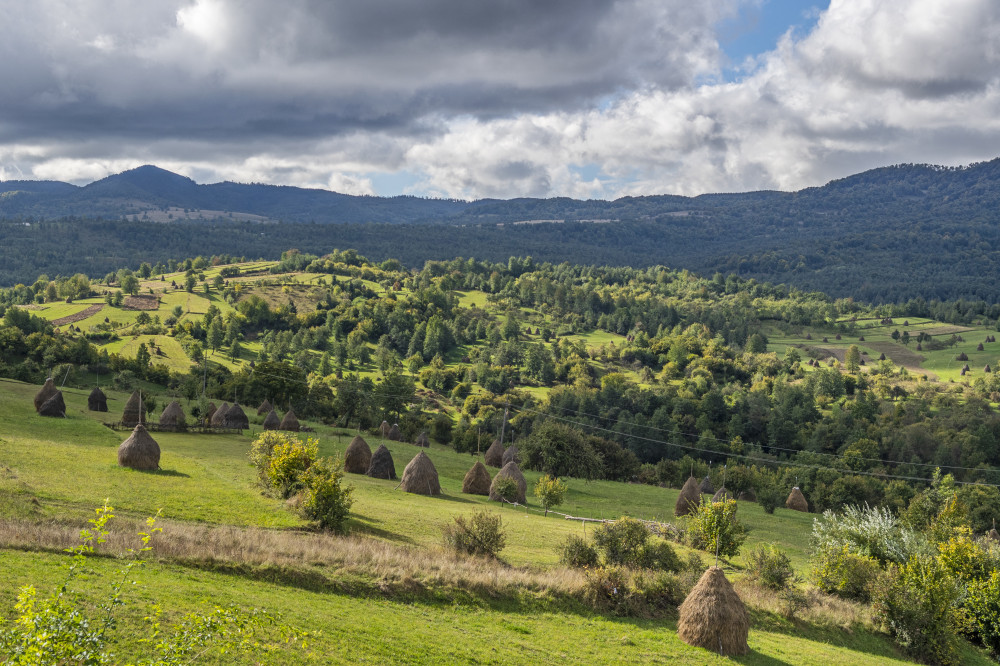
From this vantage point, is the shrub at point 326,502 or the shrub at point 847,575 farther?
the shrub at point 847,575

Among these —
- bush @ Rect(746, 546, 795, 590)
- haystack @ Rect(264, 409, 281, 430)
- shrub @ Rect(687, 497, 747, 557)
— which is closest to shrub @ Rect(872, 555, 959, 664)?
bush @ Rect(746, 546, 795, 590)

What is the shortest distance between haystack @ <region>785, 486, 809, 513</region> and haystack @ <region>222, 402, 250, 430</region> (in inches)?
1973

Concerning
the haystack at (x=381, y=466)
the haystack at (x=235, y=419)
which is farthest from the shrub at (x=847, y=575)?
the haystack at (x=235, y=419)

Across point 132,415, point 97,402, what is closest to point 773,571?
point 132,415

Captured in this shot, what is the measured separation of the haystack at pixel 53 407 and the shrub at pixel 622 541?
43882mm

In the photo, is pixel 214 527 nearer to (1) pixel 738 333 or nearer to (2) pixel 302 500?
(2) pixel 302 500

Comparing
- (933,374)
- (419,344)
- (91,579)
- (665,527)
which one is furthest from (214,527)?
(933,374)

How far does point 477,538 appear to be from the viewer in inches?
1039

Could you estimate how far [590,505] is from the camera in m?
49.1

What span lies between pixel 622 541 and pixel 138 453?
25.6 metres

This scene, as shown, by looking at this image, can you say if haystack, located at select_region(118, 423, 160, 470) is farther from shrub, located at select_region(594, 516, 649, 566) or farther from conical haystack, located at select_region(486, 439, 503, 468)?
conical haystack, located at select_region(486, 439, 503, 468)

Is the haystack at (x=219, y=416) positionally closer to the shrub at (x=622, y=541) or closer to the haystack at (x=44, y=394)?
the haystack at (x=44, y=394)

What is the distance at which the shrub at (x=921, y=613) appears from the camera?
2536 cm

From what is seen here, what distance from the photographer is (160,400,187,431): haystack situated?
5656 centimetres
